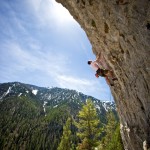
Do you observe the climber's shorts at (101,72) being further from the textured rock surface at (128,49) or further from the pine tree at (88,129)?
the pine tree at (88,129)

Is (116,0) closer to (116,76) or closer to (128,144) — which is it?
(116,76)

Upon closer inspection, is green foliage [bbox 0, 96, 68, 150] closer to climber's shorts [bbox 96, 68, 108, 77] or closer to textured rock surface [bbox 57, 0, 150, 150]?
climber's shorts [bbox 96, 68, 108, 77]

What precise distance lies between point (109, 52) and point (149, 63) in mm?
2844

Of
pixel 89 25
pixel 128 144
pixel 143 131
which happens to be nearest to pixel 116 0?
pixel 89 25

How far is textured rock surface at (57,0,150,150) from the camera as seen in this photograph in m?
8.46

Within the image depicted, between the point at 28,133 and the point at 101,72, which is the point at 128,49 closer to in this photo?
the point at 101,72

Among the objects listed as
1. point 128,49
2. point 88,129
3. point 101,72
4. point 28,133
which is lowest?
point 128,49

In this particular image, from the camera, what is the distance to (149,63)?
820cm

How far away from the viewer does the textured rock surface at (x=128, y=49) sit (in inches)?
333

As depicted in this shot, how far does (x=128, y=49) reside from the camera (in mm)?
9117

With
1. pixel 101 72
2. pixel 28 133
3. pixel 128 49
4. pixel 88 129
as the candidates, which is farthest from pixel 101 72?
pixel 28 133

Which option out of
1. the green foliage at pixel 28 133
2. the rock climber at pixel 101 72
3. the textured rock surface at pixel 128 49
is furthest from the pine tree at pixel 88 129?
the green foliage at pixel 28 133

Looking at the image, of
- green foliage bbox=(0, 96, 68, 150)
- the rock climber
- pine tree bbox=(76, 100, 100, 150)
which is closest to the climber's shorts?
the rock climber

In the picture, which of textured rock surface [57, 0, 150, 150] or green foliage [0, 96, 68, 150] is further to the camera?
green foliage [0, 96, 68, 150]
